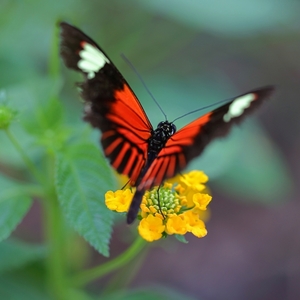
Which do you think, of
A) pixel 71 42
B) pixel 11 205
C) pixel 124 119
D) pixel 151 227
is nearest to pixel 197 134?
pixel 124 119

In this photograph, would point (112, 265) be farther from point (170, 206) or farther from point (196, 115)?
point (196, 115)

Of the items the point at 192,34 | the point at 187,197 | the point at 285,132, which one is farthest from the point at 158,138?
the point at 285,132

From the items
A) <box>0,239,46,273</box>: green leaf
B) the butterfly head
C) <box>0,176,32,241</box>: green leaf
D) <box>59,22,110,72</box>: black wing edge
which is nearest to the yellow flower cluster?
the butterfly head

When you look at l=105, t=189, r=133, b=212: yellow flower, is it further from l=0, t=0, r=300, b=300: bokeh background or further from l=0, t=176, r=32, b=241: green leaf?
l=0, t=0, r=300, b=300: bokeh background

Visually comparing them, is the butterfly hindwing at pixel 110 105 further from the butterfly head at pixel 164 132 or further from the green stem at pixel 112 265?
the green stem at pixel 112 265

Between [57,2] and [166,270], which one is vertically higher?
[57,2]

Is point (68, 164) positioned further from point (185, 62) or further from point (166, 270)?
point (185, 62)

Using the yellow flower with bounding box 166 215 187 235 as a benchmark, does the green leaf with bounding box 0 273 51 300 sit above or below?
below
